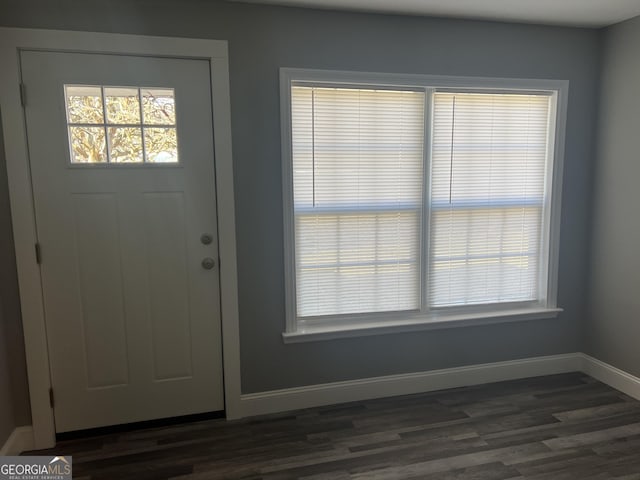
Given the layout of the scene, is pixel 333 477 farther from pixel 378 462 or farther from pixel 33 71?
pixel 33 71

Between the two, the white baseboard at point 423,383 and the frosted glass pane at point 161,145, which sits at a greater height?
the frosted glass pane at point 161,145

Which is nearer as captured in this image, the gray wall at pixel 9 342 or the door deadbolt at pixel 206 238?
the gray wall at pixel 9 342

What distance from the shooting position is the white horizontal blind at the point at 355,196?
2.55 metres

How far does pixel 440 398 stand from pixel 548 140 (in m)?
1.88

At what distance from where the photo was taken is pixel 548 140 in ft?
9.50

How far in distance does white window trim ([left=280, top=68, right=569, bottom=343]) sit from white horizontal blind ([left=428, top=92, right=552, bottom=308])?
60 millimetres

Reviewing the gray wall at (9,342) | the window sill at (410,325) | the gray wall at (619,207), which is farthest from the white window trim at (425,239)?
the gray wall at (9,342)

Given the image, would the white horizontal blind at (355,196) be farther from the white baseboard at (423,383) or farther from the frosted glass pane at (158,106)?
the frosted glass pane at (158,106)

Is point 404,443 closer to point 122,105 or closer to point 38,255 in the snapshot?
point 38,255

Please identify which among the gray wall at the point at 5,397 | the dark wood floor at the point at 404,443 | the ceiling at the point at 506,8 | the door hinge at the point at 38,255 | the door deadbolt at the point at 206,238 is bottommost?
the dark wood floor at the point at 404,443

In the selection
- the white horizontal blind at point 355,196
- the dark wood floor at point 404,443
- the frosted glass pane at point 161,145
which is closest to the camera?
the dark wood floor at point 404,443

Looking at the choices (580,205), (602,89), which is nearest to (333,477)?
(580,205)

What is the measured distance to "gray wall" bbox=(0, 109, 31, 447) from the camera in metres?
2.17

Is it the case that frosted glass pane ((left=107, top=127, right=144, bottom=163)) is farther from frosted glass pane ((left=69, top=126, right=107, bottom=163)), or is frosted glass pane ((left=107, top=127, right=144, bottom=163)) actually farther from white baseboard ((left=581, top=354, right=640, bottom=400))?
white baseboard ((left=581, top=354, right=640, bottom=400))
